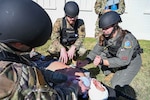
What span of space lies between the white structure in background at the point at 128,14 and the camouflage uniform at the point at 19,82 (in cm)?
690

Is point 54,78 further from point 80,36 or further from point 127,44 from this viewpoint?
point 80,36

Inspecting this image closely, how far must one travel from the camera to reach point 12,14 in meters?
1.75

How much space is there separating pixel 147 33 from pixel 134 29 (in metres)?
0.41

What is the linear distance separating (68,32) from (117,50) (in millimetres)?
1219

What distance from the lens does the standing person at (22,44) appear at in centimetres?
160

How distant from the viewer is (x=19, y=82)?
1.59m

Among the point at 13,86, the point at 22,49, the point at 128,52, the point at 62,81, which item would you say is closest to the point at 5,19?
the point at 22,49

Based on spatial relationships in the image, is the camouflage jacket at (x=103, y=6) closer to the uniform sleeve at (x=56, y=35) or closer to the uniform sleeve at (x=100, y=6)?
the uniform sleeve at (x=100, y=6)

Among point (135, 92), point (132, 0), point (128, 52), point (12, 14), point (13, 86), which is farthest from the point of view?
point (132, 0)

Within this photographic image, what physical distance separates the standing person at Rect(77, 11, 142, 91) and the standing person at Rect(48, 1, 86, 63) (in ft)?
2.08

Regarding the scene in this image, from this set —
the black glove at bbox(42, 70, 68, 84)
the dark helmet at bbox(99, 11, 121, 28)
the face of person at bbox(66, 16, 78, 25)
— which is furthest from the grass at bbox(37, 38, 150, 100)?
the black glove at bbox(42, 70, 68, 84)

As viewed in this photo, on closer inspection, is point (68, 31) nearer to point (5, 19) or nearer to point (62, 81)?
point (62, 81)

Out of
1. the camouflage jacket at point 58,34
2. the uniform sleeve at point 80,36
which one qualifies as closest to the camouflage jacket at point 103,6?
the uniform sleeve at point 80,36

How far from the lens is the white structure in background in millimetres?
8445
